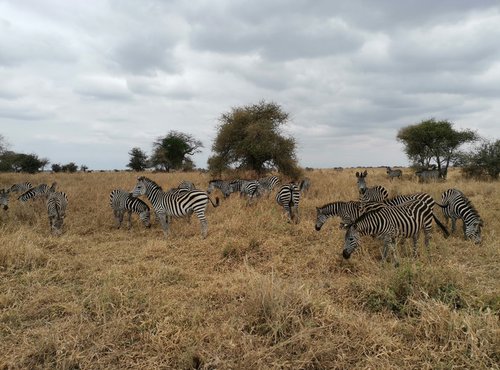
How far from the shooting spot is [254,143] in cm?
1972

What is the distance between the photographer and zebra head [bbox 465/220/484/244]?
7984 mm

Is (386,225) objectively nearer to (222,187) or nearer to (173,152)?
(222,187)

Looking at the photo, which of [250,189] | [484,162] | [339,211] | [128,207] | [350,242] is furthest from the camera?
[484,162]

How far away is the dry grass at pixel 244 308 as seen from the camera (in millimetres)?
3451

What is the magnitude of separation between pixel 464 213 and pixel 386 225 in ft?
11.6

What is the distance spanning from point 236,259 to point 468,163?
23.7 m

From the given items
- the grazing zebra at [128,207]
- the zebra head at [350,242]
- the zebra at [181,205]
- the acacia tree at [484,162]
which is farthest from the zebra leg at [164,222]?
the acacia tree at [484,162]

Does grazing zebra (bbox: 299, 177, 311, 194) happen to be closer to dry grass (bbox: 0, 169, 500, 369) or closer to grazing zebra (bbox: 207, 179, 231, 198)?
grazing zebra (bbox: 207, 179, 231, 198)

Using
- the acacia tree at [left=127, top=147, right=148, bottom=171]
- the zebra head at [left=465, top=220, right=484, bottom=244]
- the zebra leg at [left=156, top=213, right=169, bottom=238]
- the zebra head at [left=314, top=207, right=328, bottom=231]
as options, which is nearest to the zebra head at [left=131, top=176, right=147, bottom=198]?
the zebra leg at [left=156, top=213, right=169, bottom=238]

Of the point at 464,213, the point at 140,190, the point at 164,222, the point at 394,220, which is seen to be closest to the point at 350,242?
the point at 394,220

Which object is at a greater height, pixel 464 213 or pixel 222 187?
pixel 222 187

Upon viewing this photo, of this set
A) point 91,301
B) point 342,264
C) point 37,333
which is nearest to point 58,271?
point 91,301

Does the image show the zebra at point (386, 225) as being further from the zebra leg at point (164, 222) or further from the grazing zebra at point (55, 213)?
the grazing zebra at point (55, 213)

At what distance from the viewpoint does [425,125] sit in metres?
30.1
